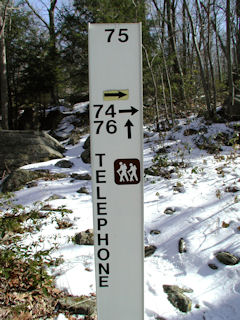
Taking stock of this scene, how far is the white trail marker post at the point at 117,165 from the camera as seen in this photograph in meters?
1.58

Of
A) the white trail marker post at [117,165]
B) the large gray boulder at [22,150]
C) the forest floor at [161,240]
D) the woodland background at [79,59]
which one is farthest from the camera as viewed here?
the woodland background at [79,59]

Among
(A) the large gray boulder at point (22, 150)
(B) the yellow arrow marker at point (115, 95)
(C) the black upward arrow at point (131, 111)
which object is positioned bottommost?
(A) the large gray boulder at point (22, 150)

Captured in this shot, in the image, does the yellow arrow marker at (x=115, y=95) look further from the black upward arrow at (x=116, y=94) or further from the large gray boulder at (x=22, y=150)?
the large gray boulder at (x=22, y=150)

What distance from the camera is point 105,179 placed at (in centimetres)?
164

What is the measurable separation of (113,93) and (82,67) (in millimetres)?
10960

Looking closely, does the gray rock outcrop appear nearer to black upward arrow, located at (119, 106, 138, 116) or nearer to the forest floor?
the forest floor

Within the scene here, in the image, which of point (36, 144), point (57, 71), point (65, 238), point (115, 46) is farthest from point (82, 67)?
point (115, 46)

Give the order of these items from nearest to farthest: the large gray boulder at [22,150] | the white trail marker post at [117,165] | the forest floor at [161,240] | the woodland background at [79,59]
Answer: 1. the white trail marker post at [117,165]
2. the forest floor at [161,240]
3. the large gray boulder at [22,150]
4. the woodland background at [79,59]

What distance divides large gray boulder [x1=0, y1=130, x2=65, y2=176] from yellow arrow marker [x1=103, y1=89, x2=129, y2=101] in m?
6.49

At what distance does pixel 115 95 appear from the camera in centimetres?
159

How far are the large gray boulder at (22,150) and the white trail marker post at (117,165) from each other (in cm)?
642

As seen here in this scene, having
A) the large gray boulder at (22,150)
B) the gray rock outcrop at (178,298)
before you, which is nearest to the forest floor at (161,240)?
the gray rock outcrop at (178,298)

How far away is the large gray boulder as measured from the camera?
743 centimetres

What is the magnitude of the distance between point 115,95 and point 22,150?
6.82 metres
